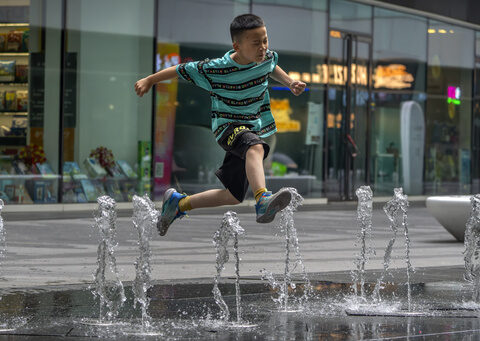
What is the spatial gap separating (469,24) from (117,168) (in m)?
12.3

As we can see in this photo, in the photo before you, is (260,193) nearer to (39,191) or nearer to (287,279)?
(287,279)

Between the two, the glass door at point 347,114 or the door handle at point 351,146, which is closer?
the glass door at point 347,114

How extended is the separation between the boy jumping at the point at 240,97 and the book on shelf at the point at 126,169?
10440 mm

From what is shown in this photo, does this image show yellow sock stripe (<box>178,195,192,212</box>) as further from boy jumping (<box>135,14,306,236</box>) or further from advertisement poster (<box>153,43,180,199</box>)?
advertisement poster (<box>153,43,180,199</box>)

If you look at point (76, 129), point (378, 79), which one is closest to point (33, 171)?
point (76, 129)

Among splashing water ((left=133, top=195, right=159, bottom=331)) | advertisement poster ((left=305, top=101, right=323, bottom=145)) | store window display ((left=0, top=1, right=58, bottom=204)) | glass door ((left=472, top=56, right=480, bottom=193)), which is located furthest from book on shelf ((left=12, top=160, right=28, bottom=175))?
glass door ((left=472, top=56, right=480, bottom=193))

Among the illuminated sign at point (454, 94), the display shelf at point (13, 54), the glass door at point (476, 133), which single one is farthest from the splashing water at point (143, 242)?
the glass door at point (476, 133)

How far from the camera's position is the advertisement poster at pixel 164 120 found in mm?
16609

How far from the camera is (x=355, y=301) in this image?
18.6ft

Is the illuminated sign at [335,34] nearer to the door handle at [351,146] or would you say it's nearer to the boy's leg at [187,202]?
the door handle at [351,146]

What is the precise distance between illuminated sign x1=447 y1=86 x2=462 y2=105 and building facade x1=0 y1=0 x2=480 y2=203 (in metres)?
0.32

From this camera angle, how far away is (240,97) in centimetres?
564

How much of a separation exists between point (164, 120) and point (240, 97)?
1119 cm

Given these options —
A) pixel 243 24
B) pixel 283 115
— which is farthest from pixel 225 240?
pixel 283 115
